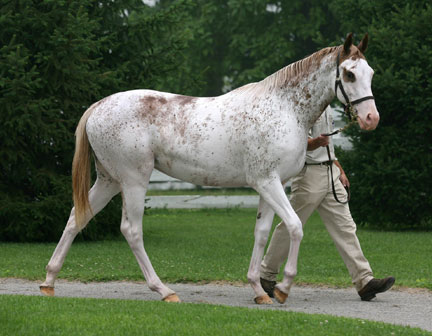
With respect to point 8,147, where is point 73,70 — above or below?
above

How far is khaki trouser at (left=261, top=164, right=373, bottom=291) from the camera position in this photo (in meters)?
7.77

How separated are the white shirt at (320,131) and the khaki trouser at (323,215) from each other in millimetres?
83

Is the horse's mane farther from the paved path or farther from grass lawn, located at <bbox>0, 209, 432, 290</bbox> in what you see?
grass lawn, located at <bbox>0, 209, 432, 290</bbox>

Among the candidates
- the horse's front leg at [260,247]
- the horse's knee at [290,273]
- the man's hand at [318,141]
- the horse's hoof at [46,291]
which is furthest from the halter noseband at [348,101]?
the horse's hoof at [46,291]

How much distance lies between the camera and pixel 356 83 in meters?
6.93

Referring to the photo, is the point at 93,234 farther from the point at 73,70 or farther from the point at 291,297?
the point at 291,297

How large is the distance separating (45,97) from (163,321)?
25.7 feet

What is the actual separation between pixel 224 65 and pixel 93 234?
823 inches

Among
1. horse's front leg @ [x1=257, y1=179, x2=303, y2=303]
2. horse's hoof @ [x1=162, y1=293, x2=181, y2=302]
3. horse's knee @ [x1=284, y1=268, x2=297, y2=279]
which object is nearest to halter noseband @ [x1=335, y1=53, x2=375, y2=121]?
horse's front leg @ [x1=257, y1=179, x2=303, y2=303]

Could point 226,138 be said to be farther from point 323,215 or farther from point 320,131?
point 323,215

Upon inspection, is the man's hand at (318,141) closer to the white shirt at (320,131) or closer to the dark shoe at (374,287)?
the white shirt at (320,131)

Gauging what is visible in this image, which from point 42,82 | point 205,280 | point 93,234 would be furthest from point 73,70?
point 205,280

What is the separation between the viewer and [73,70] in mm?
12719

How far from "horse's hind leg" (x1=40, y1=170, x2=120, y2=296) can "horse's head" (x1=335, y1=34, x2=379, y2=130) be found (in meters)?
2.34
